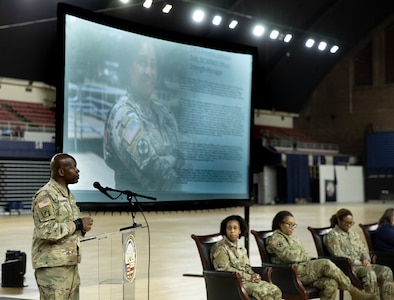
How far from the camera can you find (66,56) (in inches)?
284

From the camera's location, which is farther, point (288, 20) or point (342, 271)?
point (288, 20)

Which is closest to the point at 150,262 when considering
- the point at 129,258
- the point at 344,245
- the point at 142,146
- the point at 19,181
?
the point at 142,146

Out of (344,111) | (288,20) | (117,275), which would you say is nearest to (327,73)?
(344,111)

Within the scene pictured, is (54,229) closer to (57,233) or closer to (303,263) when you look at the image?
(57,233)

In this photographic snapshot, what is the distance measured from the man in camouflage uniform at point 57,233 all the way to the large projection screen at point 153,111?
2601 mm

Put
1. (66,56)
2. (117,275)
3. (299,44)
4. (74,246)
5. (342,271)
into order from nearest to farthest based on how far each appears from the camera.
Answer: (74,246), (117,275), (342,271), (66,56), (299,44)

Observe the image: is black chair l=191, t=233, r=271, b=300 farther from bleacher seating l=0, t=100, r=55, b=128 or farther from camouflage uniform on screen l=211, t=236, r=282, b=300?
bleacher seating l=0, t=100, r=55, b=128

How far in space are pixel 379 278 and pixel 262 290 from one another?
6.64 feet

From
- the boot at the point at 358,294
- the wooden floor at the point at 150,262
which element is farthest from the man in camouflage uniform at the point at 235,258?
the boot at the point at 358,294

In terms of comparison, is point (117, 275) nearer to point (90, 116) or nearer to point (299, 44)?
point (90, 116)


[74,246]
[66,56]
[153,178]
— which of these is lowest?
[74,246]

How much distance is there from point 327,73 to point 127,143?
30.3m

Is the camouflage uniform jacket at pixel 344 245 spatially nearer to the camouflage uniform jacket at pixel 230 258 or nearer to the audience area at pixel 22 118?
the camouflage uniform jacket at pixel 230 258

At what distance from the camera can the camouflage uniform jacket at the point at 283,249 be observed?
6242 mm
